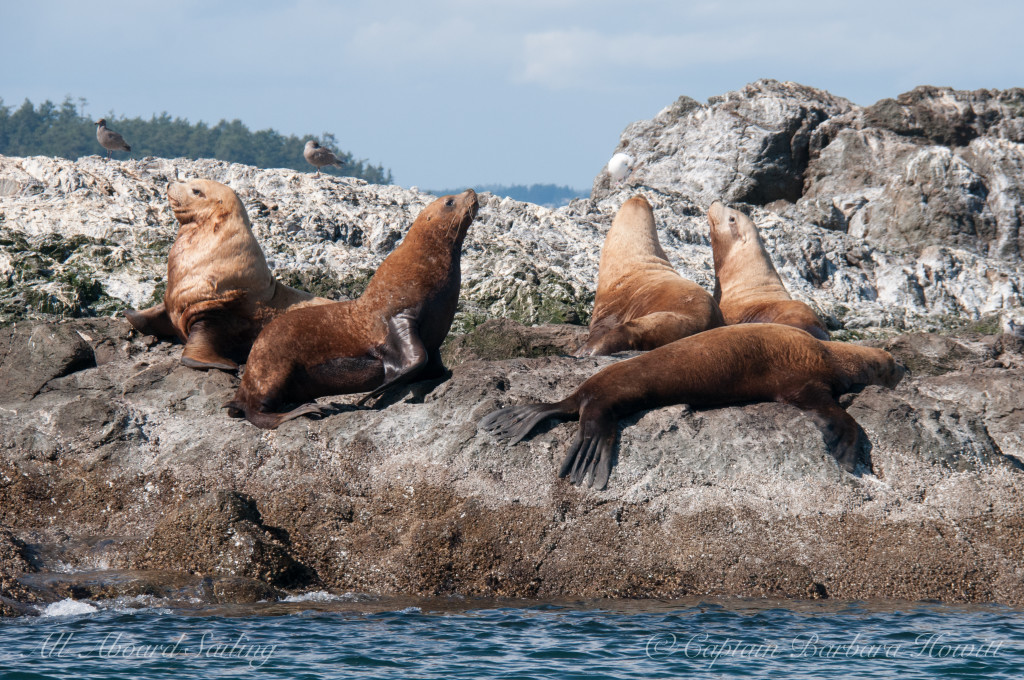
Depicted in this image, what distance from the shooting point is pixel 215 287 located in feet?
25.2

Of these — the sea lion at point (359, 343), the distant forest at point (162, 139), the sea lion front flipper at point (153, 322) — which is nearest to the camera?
the sea lion at point (359, 343)

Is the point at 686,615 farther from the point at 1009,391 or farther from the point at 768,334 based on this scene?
the point at 1009,391

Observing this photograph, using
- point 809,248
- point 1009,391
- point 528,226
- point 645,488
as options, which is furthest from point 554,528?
point 809,248

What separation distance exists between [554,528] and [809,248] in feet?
23.0

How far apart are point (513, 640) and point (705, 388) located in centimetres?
197

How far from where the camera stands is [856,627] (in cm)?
504

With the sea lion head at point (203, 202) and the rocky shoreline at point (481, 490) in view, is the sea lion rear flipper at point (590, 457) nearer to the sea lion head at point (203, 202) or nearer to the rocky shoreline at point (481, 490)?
the rocky shoreline at point (481, 490)

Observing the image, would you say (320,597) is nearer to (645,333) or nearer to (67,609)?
(67,609)

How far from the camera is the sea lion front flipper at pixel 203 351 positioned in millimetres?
7039

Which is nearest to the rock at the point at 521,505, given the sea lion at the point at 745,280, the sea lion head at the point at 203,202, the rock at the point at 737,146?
the sea lion head at the point at 203,202

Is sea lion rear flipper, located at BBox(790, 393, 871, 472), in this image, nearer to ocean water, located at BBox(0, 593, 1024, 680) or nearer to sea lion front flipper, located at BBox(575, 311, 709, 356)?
ocean water, located at BBox(0, 593, 1024, 680)

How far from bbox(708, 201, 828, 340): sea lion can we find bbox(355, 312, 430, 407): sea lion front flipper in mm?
3473

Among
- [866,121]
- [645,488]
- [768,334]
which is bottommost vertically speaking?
[645,488]

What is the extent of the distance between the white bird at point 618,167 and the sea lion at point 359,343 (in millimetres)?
7387
